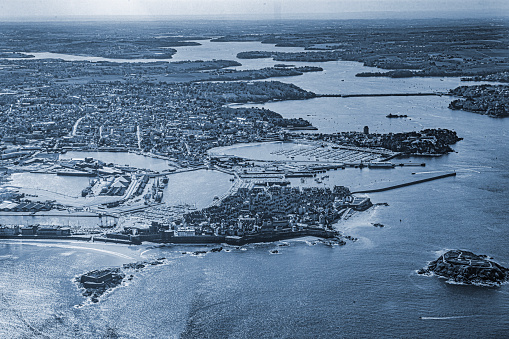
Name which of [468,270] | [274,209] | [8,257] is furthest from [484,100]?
[8,257]

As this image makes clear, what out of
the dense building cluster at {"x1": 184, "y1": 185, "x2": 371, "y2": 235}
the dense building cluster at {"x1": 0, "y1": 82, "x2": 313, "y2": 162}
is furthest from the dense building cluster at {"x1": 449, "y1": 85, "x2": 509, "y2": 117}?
the dense building cluster at {"x1": 184, "y1": 185, "x2": 371, "y2": 235}

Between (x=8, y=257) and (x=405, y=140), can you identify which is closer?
(x=8, y=257)

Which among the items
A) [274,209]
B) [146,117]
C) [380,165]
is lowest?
[146,117]

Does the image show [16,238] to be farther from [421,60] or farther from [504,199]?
[421,60]

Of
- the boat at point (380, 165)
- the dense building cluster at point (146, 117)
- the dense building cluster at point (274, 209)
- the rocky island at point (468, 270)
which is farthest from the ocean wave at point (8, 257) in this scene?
the boat at point (380, 165)

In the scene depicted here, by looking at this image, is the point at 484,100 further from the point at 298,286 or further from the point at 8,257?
the point at 8,257

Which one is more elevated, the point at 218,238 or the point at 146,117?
the point at 218,238

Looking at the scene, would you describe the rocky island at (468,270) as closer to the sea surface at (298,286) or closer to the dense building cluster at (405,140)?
the sea surface at (298,286)

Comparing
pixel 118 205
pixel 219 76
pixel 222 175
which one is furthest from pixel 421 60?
pixel 118 205
